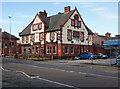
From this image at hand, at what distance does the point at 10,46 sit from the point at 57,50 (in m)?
27.9

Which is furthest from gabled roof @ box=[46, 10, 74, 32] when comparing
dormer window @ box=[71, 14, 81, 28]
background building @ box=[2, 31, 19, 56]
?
background building @ box=[2, 31, 19, 56]

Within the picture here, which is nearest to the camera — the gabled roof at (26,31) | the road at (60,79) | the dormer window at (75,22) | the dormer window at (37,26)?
the road at (60,79)

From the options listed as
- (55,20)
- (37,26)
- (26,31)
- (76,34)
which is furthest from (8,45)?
(76,34)

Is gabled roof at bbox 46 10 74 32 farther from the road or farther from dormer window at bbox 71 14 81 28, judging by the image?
the road

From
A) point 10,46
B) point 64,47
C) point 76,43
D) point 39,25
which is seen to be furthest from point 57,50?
point 10,46

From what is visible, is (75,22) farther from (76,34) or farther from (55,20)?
(55,20)

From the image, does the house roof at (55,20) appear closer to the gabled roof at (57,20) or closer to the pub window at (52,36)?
the gabled roof at (57,20)

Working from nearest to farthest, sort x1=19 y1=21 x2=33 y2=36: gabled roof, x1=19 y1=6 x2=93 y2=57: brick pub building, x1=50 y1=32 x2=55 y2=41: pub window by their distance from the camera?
x1=19 y1=6 x2=93 y2=57: brick pub building
x1=50 y1=32 x2=55 y2=41: pub window
x1=19 y1=21 x2=33 y2=36: gabled roof

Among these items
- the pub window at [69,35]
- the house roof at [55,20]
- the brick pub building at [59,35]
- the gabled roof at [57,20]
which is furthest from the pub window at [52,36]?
the pub window at [69,35]

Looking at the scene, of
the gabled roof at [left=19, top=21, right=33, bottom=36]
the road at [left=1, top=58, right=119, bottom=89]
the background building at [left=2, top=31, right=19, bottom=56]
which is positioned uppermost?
the gabled roof at [left=19, top=21, right=33, bottom=36]

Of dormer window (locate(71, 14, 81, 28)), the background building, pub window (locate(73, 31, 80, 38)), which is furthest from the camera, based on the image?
the background building

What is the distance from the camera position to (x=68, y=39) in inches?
2157

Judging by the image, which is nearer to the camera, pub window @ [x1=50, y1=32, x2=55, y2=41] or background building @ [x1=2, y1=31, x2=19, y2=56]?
pub window @ [x1=50, y1=32, x2=55, y2=41]

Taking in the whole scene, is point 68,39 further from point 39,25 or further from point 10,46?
point 10,46
